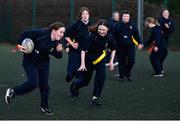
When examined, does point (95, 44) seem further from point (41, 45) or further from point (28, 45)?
point (28, 45)

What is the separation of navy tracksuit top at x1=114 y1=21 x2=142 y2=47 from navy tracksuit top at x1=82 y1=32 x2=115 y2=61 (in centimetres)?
373

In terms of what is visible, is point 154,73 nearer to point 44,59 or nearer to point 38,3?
point 44,59

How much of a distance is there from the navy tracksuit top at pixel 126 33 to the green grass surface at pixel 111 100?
0.98 meters

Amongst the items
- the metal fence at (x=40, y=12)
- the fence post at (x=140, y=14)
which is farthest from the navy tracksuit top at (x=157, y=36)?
the metal fence at (x=40, y=12)

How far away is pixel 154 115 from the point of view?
10.2m

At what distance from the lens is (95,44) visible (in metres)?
11.4

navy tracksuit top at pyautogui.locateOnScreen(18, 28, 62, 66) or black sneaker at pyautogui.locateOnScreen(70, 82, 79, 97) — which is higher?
navy tracksuit top at pyautogui.locateOnScreen(18, 28, 62, 66)

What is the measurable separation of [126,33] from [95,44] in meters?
4.00

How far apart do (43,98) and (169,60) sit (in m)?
12.4

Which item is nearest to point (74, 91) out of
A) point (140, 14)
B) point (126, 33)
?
point (126, 33)

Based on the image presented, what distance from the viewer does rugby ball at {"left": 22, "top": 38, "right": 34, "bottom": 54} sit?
1010 centimetres

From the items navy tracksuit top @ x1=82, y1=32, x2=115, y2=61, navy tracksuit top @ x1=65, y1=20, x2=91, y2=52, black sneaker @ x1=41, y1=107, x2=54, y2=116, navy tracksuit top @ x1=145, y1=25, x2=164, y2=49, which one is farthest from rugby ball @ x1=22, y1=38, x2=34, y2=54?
navy tracksuit top @ x1=145, y1=25, x2=164, y2=49

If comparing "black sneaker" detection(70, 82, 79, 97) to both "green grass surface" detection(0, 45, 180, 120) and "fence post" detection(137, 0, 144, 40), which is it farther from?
"fence post" detection(137, 0, 144, 40)

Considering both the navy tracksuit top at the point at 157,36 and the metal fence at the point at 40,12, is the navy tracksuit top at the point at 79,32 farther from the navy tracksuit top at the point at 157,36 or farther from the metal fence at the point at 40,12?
the metal fence at the point at 40,12
